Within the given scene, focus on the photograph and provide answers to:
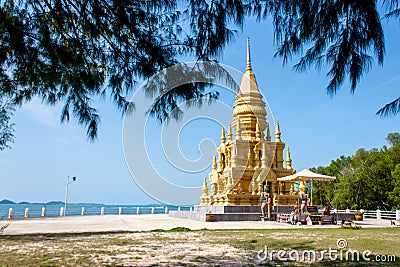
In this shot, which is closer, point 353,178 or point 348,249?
point 348,249

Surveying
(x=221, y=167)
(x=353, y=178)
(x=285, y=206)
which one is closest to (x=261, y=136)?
(x=221, y=167)

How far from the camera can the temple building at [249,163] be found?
75.0 ft

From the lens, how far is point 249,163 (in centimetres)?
2453

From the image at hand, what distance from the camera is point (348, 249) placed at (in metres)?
7.35

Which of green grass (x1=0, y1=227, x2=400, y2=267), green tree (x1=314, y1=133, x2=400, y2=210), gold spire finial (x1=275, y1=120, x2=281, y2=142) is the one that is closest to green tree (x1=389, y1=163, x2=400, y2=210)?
green tree (x1=314, y1=133, x2=400, y2=210)

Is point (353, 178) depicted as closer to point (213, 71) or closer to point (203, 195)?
point (203, 195)

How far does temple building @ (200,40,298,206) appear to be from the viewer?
75.0 ft

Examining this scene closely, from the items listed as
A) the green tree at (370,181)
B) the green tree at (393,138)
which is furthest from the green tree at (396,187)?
the green tree at (393,138)

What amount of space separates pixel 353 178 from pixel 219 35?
31.1 metres

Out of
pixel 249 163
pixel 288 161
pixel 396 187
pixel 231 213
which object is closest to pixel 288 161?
pixel 288 161

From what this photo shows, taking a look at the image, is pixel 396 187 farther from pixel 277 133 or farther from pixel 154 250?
pixel 154 250

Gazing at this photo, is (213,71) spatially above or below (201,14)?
below

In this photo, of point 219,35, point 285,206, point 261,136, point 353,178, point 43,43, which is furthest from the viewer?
point 353,178

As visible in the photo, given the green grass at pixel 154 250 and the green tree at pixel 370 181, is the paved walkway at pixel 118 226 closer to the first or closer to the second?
the green grass at pixel 154 250
